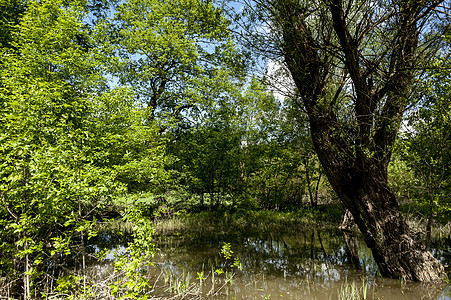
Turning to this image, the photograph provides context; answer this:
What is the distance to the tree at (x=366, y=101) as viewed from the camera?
5.08 m

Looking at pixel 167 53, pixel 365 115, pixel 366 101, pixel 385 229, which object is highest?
pixel 167 53

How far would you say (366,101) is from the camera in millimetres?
5609

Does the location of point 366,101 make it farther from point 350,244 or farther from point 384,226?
point 350,244

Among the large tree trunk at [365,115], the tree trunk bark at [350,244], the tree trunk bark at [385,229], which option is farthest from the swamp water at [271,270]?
the large tree trunk at [365,115]

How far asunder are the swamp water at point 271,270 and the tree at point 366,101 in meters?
0.62

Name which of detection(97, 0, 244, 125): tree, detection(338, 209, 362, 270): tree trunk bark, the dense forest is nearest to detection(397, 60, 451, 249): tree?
the dense forest

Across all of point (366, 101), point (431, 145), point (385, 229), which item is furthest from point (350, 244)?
point (366, 101)

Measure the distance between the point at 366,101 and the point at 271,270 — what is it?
458 cm

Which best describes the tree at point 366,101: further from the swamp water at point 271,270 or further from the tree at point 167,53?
the tree at point 167,53

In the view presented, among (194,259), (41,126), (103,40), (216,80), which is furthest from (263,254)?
(103,40)

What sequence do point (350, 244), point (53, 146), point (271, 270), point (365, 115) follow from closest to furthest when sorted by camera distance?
point (53, 146) → point (365, 115) → point (271, 270) → point (350, 244)

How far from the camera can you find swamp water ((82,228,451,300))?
502 centimetres

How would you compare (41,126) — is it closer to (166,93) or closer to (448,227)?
(166,93)

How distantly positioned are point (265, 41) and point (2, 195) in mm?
5507
